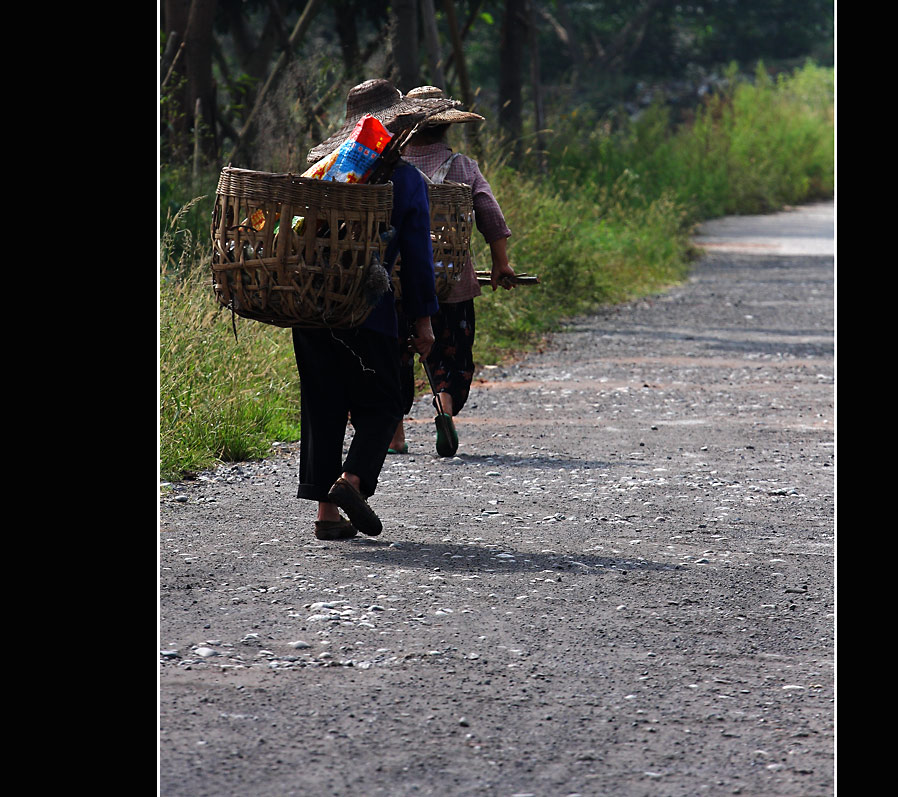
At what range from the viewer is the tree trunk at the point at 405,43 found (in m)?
13.3

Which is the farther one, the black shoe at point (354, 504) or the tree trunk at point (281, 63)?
the tree trunk at point (281, 63)

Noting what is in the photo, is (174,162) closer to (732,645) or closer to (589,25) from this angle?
(732,645)

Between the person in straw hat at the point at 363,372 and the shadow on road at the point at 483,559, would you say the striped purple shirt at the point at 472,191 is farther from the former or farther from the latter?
the shadow on road at the point at 483,559

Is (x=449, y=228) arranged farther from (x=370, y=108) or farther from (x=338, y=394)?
(x=338, y=394)

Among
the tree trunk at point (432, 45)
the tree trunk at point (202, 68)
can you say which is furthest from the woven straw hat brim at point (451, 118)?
the tree trunk at point (202, 68)

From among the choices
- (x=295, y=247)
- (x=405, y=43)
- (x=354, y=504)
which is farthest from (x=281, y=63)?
(x=295, y=247)

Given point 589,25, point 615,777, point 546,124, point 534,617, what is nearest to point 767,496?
point 534,617

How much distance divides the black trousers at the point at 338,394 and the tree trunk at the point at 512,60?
13.9 metres

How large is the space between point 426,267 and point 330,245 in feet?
2.14

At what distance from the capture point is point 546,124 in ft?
68.4

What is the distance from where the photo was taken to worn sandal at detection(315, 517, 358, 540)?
6.09 meters

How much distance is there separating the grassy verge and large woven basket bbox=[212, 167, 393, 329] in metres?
2.22

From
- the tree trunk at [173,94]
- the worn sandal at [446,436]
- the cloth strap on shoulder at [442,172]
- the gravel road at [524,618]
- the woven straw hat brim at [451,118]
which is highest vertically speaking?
the tree trunk at [173,94]
